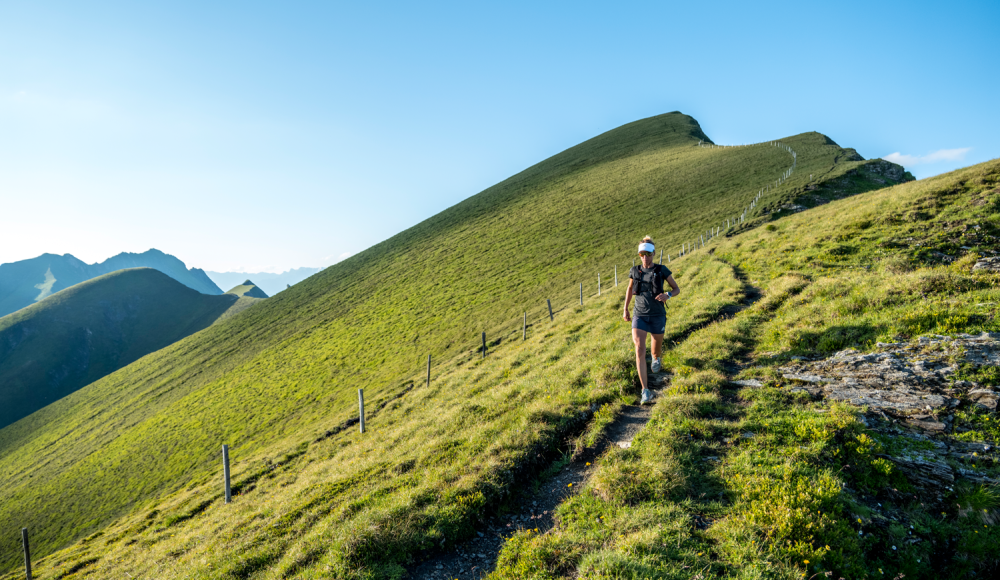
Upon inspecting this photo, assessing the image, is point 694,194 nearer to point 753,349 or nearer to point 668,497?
point 753,349

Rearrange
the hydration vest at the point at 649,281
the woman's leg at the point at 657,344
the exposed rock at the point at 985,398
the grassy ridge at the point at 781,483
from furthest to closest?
the woman's leg at the point at 657,344 < the hydration vest at the point at 649,281 < the exposed rock at the point at 985,398 < the grassy ridge at the point at 781,483

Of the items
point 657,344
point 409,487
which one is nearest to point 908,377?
point 657,344

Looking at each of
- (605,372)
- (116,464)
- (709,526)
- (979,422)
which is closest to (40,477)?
(116,464)

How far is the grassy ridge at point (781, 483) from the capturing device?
4.77 m

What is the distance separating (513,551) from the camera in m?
5.86

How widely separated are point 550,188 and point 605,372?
7382cm

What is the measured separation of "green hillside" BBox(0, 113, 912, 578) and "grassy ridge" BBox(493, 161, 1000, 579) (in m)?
1.97

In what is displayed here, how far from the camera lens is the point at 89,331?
111438 mm

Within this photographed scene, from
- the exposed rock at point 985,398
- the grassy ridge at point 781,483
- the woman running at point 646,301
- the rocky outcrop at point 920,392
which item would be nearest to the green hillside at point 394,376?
the woman running at point 646,301

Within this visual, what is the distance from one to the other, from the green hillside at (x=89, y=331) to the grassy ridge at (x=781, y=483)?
128 meters

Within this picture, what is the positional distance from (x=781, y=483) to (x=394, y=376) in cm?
2868

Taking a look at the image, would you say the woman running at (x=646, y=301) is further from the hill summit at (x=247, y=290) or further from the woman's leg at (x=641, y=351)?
the hill summit at (x=247, y=290)

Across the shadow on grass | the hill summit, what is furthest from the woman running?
the hill summit

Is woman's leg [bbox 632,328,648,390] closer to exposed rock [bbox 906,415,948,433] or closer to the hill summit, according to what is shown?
exposed rock [bbox 906,415,948,433]
